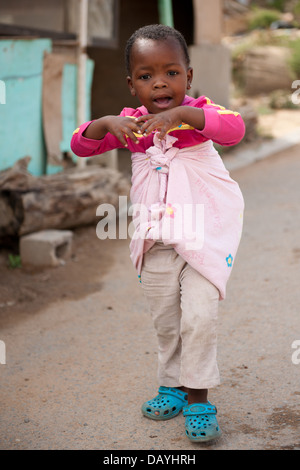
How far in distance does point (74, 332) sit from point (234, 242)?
149cm

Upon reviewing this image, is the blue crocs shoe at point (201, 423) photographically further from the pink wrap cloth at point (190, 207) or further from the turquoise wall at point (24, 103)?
the turquoise wall at point (24, 103)

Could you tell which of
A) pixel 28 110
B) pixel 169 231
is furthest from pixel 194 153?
pixel 28 110

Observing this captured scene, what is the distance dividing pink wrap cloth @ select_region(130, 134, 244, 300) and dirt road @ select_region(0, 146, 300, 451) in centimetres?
60

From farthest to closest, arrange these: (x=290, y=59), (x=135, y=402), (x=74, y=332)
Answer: (x=290, y=59) → (x=74, y=332) → (x=135, y=402)

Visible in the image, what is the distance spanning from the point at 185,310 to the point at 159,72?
840 millimetres

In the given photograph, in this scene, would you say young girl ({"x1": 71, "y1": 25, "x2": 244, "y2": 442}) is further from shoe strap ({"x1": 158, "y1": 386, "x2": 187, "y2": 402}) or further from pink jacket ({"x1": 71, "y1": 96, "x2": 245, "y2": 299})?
shoe strap ({"x1": 158, "y1": 386, "x2": 187, "y2": 402})

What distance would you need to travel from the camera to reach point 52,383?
9.33 feet

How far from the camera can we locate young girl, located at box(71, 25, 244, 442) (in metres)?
2.12

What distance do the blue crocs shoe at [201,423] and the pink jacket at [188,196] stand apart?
0.44 meters

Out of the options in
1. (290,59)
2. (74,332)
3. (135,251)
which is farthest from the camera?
(290,59)

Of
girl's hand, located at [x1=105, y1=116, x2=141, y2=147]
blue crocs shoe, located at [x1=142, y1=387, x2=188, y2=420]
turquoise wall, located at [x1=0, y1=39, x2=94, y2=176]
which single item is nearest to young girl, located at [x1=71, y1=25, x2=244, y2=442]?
girl's hand, located at [x1=105, y1=116, x2=141, y2=147]

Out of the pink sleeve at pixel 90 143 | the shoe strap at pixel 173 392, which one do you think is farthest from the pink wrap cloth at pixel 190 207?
the shoe strap at pixel 173 392

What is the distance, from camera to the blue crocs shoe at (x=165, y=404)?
2.44 meters
